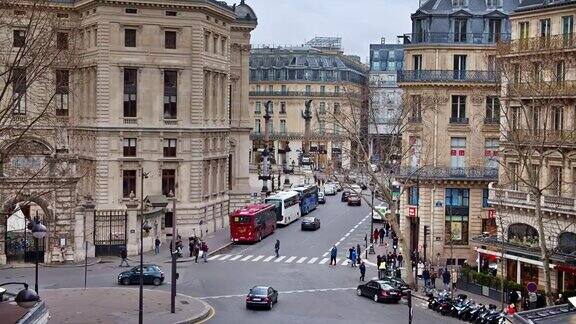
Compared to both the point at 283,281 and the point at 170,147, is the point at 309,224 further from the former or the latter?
the point at 283,281

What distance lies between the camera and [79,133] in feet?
251

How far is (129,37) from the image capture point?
73.1 metres

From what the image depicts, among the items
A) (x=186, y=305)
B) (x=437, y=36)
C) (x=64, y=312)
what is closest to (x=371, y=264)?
(x=437, y=36)

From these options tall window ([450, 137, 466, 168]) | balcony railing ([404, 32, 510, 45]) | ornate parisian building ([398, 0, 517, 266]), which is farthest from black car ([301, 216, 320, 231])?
balcony railing ([404, 32, 510, 45])

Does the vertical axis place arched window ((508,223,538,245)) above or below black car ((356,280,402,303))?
above

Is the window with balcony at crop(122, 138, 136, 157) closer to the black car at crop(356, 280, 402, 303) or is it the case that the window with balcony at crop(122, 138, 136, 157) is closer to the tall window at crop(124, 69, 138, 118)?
the tall window at crop(124, 69, 138, 118)

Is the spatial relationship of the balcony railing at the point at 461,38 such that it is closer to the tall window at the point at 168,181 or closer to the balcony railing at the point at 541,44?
the balcony railing at the point at 541,44

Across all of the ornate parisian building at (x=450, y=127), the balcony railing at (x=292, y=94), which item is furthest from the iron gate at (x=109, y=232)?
the balcony railing at (x=292, y=94)

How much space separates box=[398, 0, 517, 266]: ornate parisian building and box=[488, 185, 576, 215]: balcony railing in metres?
8.28

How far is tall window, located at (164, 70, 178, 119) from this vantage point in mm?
74500

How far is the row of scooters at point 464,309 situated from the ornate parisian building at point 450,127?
1553 centimetres

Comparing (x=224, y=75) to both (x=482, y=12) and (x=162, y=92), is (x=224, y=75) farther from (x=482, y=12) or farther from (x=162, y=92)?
(x=482, y=12)

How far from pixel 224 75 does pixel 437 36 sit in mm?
22023

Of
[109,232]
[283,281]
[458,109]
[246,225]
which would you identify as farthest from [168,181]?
[458,109]
